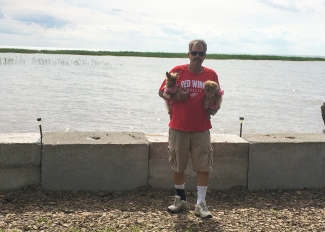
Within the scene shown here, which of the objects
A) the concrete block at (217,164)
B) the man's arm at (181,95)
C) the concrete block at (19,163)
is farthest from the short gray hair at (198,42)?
the concrete block at (19,163)

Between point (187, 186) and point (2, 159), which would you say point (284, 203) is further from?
point (2, 159)

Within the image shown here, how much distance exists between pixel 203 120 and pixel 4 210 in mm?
2297

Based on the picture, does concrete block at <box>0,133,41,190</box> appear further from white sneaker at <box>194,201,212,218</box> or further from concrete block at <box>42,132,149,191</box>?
white sneaker at <box>194,201,212,218</box>

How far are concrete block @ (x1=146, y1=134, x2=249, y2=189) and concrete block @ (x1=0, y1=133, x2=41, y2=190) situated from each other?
1.36 meters

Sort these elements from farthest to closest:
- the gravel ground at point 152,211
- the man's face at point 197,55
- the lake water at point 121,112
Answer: the lake water at point 121,112 < the man's face at point 197,55 < the gravel ground at point 152,211

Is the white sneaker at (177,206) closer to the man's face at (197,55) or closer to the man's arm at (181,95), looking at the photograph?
the man's arm at (181,95)

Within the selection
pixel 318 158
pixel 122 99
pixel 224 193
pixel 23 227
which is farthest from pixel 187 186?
pixel 122 99

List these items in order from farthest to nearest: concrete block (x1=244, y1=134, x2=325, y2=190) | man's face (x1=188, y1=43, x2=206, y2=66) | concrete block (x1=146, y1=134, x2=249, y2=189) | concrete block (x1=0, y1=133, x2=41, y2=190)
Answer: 1. concrete block (x1=244, y1=134, x2=325, y2=190)
2. concrete block (x1=146, y1=134, x2=249, y2=189)
3. concrete block (x1=0, y1=133, x2=41, y2=190)
4. man's face (x1=188, y1=43, x2=206, y2=66)

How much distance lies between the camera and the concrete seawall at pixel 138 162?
16.9 ft

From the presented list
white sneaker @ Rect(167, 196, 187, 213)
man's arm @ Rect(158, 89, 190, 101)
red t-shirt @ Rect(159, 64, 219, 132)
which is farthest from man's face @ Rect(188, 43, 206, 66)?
white sneaker @ Rect(167, 196, 187, 213)

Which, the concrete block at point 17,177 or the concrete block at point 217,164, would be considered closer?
the concrete block at point 17,177

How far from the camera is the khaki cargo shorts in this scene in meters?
4.70

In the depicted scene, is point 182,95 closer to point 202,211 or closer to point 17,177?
point 202,211

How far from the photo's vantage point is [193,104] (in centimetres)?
465
